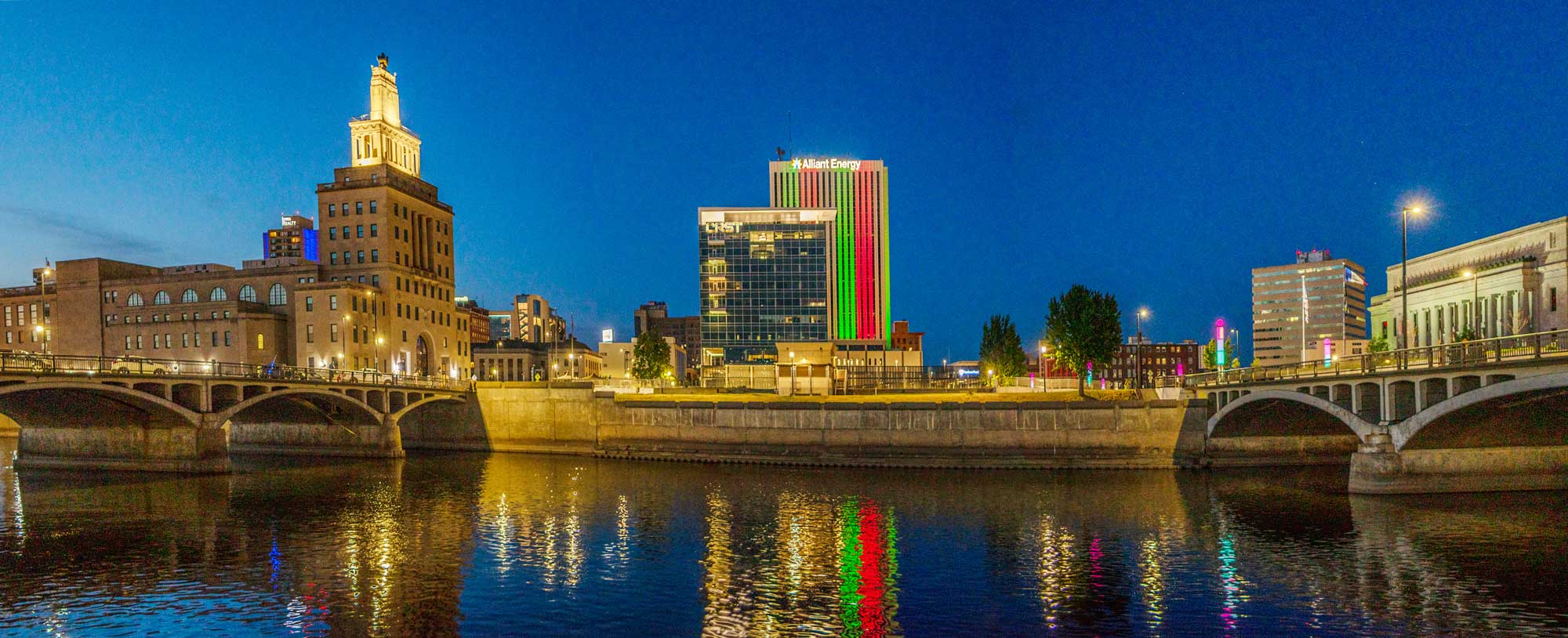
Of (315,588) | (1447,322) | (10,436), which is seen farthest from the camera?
(1447,322)

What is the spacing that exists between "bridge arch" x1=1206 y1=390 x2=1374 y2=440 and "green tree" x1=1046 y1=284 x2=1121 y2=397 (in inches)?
861

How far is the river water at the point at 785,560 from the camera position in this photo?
29109 millimetres

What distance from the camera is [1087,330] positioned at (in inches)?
3597

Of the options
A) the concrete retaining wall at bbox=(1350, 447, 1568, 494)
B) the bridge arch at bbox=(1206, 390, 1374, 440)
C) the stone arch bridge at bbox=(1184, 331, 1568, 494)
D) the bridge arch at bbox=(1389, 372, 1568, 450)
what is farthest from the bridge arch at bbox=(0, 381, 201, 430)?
the concrete retaining wall at bbox=(1350, 447, 1568, 494)

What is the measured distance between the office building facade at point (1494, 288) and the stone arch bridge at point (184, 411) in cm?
9924

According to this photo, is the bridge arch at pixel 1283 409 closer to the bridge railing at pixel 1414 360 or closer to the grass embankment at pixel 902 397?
the bridge railing at pixel 1414 360

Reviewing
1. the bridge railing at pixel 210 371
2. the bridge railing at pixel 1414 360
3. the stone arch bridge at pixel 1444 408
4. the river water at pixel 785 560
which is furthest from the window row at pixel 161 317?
the stone arch bridge at pixel 1444 408

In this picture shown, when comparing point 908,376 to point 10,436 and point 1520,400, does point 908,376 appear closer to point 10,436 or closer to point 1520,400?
point 1520,400

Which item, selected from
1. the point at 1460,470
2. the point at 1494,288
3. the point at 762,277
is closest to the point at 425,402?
the point at 1460,470

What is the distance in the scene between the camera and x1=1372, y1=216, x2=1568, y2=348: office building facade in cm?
9819

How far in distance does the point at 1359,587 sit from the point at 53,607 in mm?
46892

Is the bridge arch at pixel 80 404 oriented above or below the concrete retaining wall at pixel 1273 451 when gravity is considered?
above

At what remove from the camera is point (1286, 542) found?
40.7 m

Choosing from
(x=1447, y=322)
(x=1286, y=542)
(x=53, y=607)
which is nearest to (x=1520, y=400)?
(x=1286, y=542)
